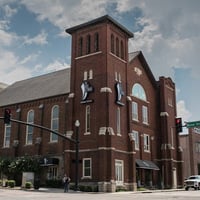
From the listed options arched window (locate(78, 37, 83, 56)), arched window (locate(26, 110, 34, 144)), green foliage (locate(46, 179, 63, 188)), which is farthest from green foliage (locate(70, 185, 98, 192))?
arched window (locate(78, 37, 83, 56))

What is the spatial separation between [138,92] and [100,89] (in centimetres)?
1061

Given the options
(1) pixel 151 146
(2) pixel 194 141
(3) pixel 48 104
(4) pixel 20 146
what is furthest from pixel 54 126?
(2) pixel 194 141

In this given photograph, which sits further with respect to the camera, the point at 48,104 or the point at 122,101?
the point at 48,104

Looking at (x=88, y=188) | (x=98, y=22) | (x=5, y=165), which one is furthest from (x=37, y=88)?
(x=88, y=188)

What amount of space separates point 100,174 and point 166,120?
1796 centimetres

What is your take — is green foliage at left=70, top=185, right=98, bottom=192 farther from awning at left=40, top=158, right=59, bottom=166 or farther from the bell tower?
awning at left=40, top=158, right=59, bottom=166

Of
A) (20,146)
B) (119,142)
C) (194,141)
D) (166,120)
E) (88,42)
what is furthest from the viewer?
(194,141)

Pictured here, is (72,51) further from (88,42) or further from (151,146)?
(151,146)

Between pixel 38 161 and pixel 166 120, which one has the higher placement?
pixel 166 120

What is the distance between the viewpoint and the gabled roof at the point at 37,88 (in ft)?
164

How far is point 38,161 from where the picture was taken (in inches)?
1761

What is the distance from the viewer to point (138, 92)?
51.3 m

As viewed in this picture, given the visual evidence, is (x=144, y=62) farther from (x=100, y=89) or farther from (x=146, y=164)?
(x=146, y=164)

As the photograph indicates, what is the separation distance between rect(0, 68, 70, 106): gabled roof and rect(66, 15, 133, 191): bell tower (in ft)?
13.9
